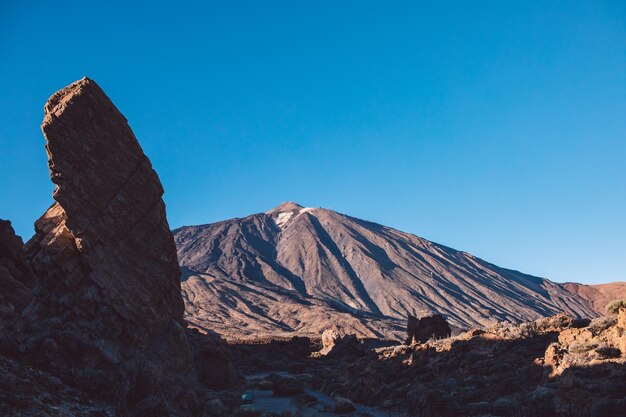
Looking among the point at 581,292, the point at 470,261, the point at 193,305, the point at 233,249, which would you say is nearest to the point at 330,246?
the point at 233,249

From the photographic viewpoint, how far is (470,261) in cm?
17912

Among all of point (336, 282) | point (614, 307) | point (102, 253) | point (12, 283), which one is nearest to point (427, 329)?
point (614, 307)

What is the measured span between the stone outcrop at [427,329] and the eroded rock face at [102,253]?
32975 millimetres

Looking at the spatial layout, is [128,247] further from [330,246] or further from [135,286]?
[330,246]

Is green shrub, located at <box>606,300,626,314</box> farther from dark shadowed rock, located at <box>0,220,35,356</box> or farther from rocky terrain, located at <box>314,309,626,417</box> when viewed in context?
dark shadowed rock, located at <box>0,220,35,356</box>

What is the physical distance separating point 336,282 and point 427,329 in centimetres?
9386

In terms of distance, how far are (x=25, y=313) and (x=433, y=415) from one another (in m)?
14.8

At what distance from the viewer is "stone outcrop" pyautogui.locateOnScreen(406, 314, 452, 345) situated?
45062 mm

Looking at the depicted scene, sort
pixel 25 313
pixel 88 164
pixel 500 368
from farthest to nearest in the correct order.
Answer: pixel 500 368
pixel 88 164
pixel 25 313

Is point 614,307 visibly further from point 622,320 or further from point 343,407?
point 343,407

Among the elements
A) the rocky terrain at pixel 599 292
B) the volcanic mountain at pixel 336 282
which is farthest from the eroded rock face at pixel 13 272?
the rocky terrain at pixel 599 292

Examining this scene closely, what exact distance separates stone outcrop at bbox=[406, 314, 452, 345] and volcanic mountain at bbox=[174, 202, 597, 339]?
126 ft

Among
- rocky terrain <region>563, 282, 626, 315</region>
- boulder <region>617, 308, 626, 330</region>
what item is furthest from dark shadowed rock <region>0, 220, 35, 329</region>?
rocky terrain <region>563, 282, 626, 315</region>

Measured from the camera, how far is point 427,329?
4544 cm
